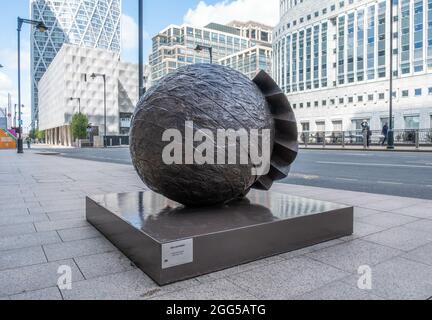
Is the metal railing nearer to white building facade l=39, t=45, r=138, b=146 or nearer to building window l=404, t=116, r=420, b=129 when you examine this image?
building window l=404, t=116, r=420, b=129

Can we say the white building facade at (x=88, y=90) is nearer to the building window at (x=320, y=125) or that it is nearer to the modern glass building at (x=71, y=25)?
the building window at (x=320, y=125)

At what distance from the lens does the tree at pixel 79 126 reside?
58250mm

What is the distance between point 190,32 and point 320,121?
3454cm

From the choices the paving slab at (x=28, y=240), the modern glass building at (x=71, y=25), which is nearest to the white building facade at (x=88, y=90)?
Result: the modern glass building at (x=71, y=25)

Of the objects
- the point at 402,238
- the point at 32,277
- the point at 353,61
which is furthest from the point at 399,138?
the point at 32,277

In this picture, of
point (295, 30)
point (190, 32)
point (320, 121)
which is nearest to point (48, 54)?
point (190, 32)

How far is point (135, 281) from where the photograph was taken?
111 inches

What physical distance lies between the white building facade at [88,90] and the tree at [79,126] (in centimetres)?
583

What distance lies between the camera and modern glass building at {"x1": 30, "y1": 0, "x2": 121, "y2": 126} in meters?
115

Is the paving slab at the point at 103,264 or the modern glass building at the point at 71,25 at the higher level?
the modern glass building at the point at 71,25

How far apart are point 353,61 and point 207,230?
65969 mm

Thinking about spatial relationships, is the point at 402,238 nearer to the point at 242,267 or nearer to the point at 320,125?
the point at 242,267

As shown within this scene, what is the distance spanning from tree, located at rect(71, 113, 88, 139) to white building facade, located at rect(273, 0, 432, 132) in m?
42.3

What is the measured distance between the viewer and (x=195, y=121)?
138 inches
